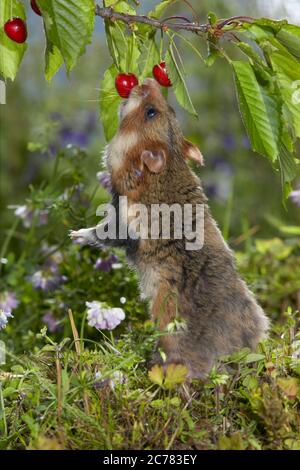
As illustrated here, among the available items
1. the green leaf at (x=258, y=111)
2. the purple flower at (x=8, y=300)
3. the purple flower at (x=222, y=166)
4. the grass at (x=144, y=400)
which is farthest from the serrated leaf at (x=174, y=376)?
the purple flower at (x=222, y=166)

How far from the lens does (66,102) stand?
9570mm

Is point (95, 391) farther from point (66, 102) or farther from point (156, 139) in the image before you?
point (66, 102)

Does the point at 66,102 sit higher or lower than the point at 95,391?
higher

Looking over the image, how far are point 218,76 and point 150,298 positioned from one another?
629 centimetres

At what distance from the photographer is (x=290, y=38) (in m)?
2.68

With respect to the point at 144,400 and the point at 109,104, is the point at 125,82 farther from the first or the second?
the point at 144,400

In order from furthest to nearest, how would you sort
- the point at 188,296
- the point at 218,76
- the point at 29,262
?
1. the point at 218,76
2. the point at 29,262
3. the point at 188,296

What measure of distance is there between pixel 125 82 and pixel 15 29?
485mm

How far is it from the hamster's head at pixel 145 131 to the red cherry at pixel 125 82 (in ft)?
0.87

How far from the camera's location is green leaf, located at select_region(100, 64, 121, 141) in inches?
128

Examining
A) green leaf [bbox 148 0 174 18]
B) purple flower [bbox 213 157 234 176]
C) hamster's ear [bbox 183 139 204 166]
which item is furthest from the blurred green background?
green leaf [bbox 148 0 174 18]

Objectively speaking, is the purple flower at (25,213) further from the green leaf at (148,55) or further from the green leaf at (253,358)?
the green leaf at (253,358)
